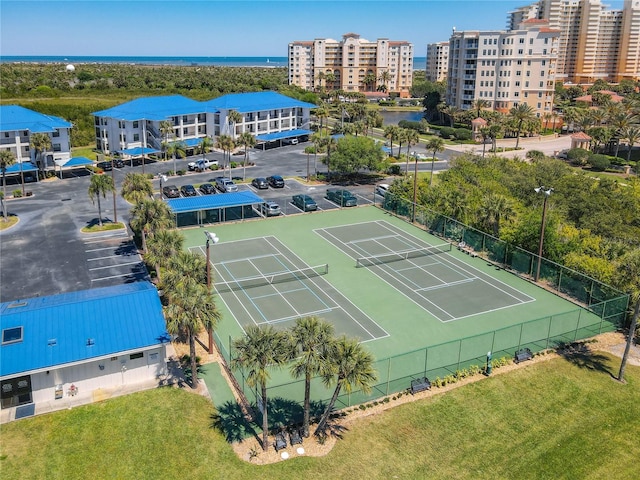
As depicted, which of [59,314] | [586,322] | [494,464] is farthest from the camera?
[586,322]

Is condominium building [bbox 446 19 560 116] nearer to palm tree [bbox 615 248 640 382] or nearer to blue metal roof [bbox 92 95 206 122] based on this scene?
blue metal roof [bbox 92 95 206 122]

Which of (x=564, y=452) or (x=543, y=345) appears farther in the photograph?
(x=543, y=345)

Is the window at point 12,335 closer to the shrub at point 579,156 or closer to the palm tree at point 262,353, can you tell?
the palm tree at point 262,353

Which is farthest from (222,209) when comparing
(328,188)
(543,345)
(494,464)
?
(494,464)

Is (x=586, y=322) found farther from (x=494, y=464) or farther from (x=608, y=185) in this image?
(x=608, y=185)

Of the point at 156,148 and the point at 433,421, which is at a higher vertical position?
the point at 156,148

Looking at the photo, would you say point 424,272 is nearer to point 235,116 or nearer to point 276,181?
point 276,181
